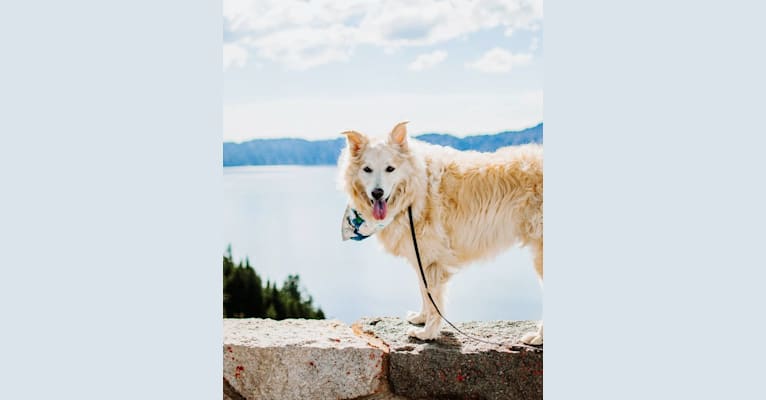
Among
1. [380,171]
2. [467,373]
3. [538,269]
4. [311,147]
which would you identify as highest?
[311,147]

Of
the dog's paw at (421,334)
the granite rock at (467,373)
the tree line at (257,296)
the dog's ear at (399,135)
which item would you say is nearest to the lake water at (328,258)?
the tree line at (257,296)

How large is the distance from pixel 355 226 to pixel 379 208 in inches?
10.8

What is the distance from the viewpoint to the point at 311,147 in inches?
199

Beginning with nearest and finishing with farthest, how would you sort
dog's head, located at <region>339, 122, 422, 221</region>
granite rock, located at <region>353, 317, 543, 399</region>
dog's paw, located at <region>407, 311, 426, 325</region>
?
1. dog's head, located at <region>339, 122, 422, 221</region>
2. granite rock, located at <region>353, 317, 543, 399</region>
3. dog's paw, located at <region>407, 311, 426, 325</region>

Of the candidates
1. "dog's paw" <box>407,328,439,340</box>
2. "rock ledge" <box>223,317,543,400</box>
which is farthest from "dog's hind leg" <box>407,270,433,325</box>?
"rock ledge" <box>223,317,543,400</box>

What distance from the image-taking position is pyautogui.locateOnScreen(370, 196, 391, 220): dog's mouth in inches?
186

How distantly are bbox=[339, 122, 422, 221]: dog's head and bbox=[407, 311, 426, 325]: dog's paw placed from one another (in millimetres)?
760

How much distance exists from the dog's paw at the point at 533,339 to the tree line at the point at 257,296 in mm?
1301

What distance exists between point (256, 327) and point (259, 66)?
168 centimetres

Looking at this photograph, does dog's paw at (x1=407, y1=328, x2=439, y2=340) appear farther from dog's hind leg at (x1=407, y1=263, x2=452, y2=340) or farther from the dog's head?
the dog's head

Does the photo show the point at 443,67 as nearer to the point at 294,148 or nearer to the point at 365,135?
the point at 365,135

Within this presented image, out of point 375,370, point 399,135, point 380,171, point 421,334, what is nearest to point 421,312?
point 421,334

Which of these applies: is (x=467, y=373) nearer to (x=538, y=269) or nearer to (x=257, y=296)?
(x=538, y=269)

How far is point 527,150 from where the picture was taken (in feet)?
16.1
